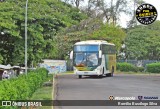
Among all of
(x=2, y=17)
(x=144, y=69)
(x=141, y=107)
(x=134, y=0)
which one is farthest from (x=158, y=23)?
(x=141, y=107)

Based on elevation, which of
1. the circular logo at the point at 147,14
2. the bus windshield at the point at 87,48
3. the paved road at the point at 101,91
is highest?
the circular logo at the point at 147,14

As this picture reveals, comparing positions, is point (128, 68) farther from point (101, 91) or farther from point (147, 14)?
point (147, 14)

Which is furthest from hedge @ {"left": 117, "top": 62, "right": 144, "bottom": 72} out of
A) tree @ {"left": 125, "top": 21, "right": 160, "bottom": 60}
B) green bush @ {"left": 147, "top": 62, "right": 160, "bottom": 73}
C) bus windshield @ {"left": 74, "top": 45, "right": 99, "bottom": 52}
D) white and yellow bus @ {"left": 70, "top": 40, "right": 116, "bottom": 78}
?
bus windshield @ {"left": 74, "top": 45, "right": 99, "bottom": 52}

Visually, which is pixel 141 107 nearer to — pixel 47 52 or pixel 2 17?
pixel 2 17

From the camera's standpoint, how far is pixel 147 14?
17.2 metres

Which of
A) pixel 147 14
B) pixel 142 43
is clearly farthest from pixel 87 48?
pixel 142 43

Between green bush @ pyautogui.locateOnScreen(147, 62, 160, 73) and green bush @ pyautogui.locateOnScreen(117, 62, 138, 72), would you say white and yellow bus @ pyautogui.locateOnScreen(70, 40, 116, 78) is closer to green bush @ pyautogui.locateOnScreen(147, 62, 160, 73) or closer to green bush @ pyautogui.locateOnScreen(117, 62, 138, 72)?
green bush @ pyautogui.locateOnScreen(147, 62, 160, 73)

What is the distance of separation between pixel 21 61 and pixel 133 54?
42195mm

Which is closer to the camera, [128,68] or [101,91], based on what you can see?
Answer: [101,91]

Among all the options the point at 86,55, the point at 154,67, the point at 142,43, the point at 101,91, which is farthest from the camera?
the point at 142,43

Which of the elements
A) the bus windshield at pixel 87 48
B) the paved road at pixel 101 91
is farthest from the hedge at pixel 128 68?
the paved road at pixel 101 91

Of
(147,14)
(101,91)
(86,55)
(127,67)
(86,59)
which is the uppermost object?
(147,14)

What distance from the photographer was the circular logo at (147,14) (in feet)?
54.6

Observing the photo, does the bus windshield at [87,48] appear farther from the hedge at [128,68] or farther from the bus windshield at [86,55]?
the hedge at [128,68]
